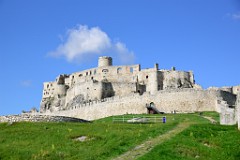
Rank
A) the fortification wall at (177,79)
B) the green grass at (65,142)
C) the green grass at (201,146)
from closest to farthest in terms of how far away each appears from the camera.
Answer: the green grass at (201,146) < the green grass at (65,142) < the fortification wall at (177,79)

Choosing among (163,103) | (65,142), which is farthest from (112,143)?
(163,103)

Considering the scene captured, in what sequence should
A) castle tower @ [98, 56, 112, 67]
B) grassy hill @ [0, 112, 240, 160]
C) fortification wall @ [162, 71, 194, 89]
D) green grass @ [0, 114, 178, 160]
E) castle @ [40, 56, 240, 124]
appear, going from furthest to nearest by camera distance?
1. castle tower @ [98, 56, 112, 67]
2. fortification wall @ [162, 71, 194, 89]
3. castle @ [40, 56, 240, 124]
4. green grass @ [0, 114, 178, 160]
5. grassy hill @ [0, 112, 240, 160]

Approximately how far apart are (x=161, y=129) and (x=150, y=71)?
60.7 meters

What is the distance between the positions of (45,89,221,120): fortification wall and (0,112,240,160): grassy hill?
35.1m

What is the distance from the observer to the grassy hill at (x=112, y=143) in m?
21.3

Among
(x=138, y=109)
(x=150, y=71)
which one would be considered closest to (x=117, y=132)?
(x=138, y=109)

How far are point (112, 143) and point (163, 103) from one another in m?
43.1

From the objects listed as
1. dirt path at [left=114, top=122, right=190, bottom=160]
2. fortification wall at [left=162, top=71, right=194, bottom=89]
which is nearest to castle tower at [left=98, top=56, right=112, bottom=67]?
fortification wall at [left=162, top=71, right=194, bottom=89]

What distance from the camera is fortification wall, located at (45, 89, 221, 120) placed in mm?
64688

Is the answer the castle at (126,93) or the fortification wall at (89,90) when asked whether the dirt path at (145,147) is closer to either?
the castle at (126,93)

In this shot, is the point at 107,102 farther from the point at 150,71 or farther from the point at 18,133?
the point at 18,133

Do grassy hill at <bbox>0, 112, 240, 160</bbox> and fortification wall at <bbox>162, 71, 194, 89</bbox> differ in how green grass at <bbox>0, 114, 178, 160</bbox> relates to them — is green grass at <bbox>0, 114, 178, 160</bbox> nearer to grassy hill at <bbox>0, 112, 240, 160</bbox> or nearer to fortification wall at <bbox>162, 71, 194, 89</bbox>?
grassy hill at <bbox>0, 112, 240, 160</bbox>

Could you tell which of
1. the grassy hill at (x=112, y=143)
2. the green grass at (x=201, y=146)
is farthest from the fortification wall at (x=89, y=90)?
the green grass at (x=201, y=146)

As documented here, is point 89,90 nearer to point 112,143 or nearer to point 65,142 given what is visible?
point 65,142
